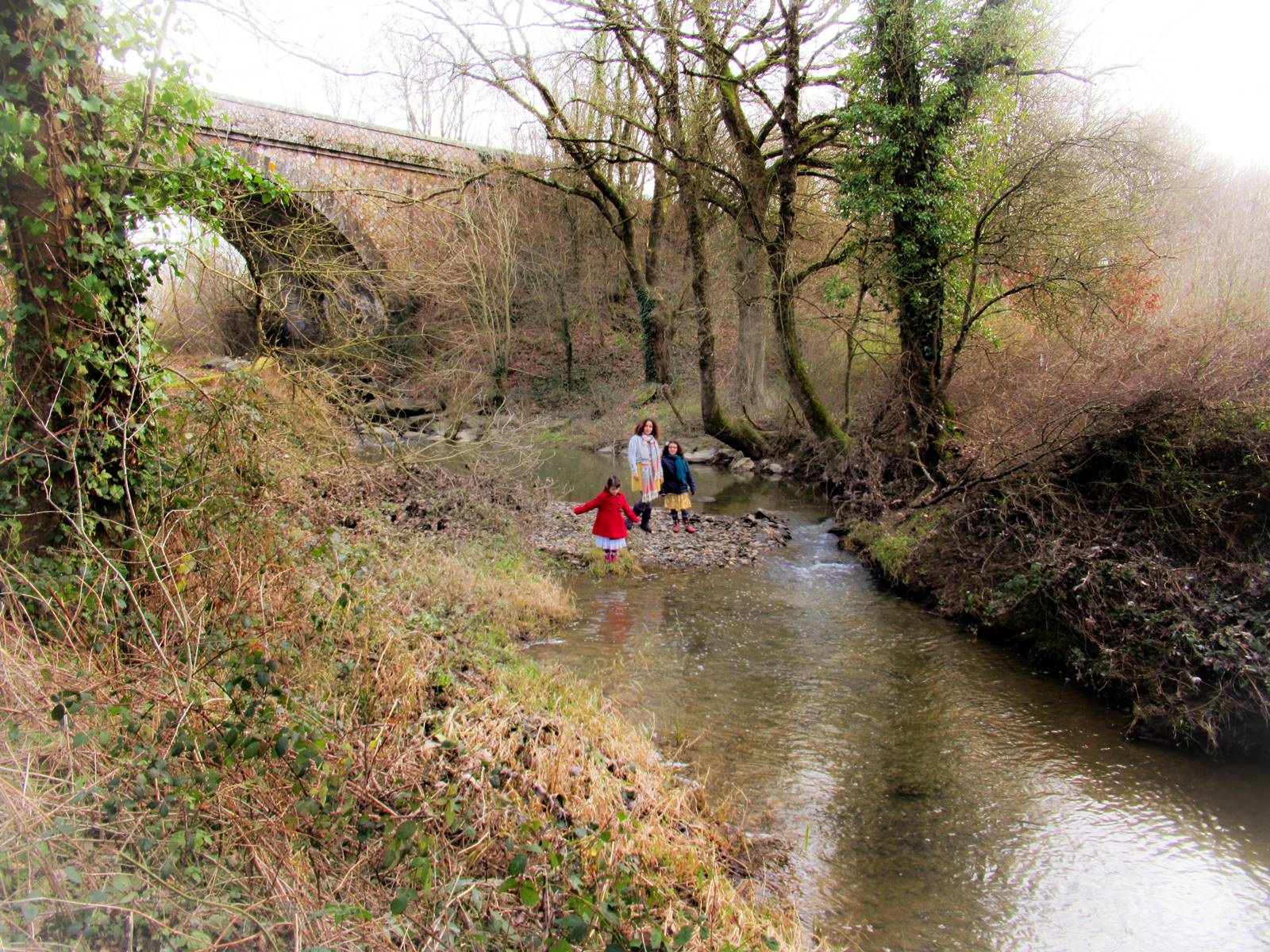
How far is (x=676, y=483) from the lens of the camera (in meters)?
14.0

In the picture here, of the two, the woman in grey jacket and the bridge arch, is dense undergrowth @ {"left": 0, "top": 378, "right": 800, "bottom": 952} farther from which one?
the woman in grey jacket

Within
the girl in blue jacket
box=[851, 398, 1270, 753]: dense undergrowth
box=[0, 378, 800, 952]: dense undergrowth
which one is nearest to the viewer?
box=[0, 378, 800, 952]: dense undergrowth

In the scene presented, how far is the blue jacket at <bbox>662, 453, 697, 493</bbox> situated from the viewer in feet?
45.2

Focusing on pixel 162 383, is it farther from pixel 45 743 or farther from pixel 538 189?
pixel 538 189

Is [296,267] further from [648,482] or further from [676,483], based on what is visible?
[676,483]

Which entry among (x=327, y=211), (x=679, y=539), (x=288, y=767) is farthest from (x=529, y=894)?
(x=327, y=211)

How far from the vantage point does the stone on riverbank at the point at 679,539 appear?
39.3 ft

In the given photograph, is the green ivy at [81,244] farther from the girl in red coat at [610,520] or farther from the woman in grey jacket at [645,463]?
the woman in grey jacket at [645,463]

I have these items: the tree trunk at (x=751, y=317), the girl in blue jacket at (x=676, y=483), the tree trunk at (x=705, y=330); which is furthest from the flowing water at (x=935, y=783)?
the tree trunk at (x=751, y=317)

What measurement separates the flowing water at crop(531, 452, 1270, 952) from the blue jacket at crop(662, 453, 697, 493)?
431 cm

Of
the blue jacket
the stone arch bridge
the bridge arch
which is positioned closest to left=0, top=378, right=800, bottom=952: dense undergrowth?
the bridge arch

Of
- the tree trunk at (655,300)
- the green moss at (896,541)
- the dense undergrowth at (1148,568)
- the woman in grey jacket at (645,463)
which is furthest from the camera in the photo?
the tree trunk at (655,300)

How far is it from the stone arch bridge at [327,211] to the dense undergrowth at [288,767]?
1841 mm

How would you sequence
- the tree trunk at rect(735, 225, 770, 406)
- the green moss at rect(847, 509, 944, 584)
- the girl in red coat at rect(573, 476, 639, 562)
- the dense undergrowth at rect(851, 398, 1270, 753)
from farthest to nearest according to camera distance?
the tree trunk at rect(735, 225, 770, 406) < the girl in red coat at rect(573, 476, 639, 562) < the green moss at rect(847, 509, 944, 584) < the dense undergrowth at rect(851, 398, 1270, 753)
